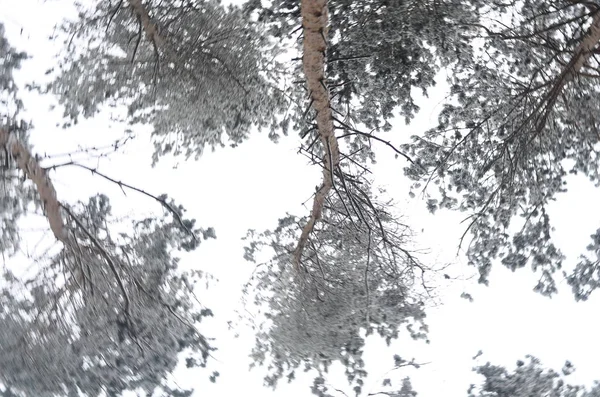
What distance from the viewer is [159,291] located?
123 inches

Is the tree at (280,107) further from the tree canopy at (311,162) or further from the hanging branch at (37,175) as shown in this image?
the hanging branch at (37,175)

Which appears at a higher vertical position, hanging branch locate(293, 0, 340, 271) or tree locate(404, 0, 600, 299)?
tree locate(404, 0, 600, 299)

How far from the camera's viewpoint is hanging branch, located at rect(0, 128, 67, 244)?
86.9 inches

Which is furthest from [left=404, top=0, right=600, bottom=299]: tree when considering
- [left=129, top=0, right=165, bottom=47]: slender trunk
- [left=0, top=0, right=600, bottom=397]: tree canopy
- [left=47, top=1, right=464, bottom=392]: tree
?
[left=129, top=0, right=165, bottom=47]: slender trunk

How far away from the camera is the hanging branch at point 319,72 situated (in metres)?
1.72

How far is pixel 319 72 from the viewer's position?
6.43 feet

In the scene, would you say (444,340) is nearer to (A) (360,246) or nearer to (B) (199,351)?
(A) (360,246)

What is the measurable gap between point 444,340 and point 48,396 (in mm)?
2445

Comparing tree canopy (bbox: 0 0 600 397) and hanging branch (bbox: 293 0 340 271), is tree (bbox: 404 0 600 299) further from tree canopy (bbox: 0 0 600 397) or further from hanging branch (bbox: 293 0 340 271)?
hanging branch (bbox: 293 0 340 271)

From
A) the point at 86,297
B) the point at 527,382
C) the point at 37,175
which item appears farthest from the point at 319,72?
the point at 527,382

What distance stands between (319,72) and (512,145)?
5.46 feet

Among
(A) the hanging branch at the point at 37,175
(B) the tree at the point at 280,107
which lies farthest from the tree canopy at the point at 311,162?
(A) the hanging branch at the point at 37,175

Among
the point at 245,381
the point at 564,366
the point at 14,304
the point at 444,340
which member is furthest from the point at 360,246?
the point at 14,304

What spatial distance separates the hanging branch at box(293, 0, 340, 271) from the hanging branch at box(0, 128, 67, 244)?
3.90ft
